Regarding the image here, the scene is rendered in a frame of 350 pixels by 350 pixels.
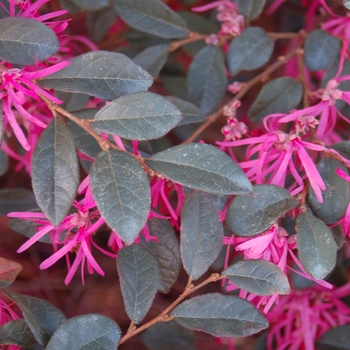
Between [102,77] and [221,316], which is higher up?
[102,77]

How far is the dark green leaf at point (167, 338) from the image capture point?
1.05 meters

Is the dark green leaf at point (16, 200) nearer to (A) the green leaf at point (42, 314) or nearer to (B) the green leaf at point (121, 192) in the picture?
(A) the green leaf at point (42, 314)

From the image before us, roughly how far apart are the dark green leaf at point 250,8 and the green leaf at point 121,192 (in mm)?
561

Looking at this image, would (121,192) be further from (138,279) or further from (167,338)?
(167,338)

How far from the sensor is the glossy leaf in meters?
1.04

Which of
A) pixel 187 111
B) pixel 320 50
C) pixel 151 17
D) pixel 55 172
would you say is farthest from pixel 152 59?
pixel 55 172

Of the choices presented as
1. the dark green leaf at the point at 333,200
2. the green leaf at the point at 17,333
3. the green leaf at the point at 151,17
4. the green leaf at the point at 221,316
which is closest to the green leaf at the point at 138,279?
the green leaf at the point at 221,316

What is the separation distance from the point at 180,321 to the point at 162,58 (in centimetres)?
60

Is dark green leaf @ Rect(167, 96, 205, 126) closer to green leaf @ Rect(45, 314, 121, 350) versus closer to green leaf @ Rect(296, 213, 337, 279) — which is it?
green leaf @ Rect(296, 213, 337, 279)

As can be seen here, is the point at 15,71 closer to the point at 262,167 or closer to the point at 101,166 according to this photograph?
the point at 101,166

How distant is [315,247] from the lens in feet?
2.32

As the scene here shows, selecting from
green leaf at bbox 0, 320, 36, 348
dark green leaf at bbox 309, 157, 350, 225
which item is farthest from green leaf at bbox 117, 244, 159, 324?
dark green leaf at bbox 309, 157, 350, 225

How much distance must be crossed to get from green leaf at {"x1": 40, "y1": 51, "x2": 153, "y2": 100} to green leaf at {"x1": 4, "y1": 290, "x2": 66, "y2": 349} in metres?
0.33

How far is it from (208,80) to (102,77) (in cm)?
43
